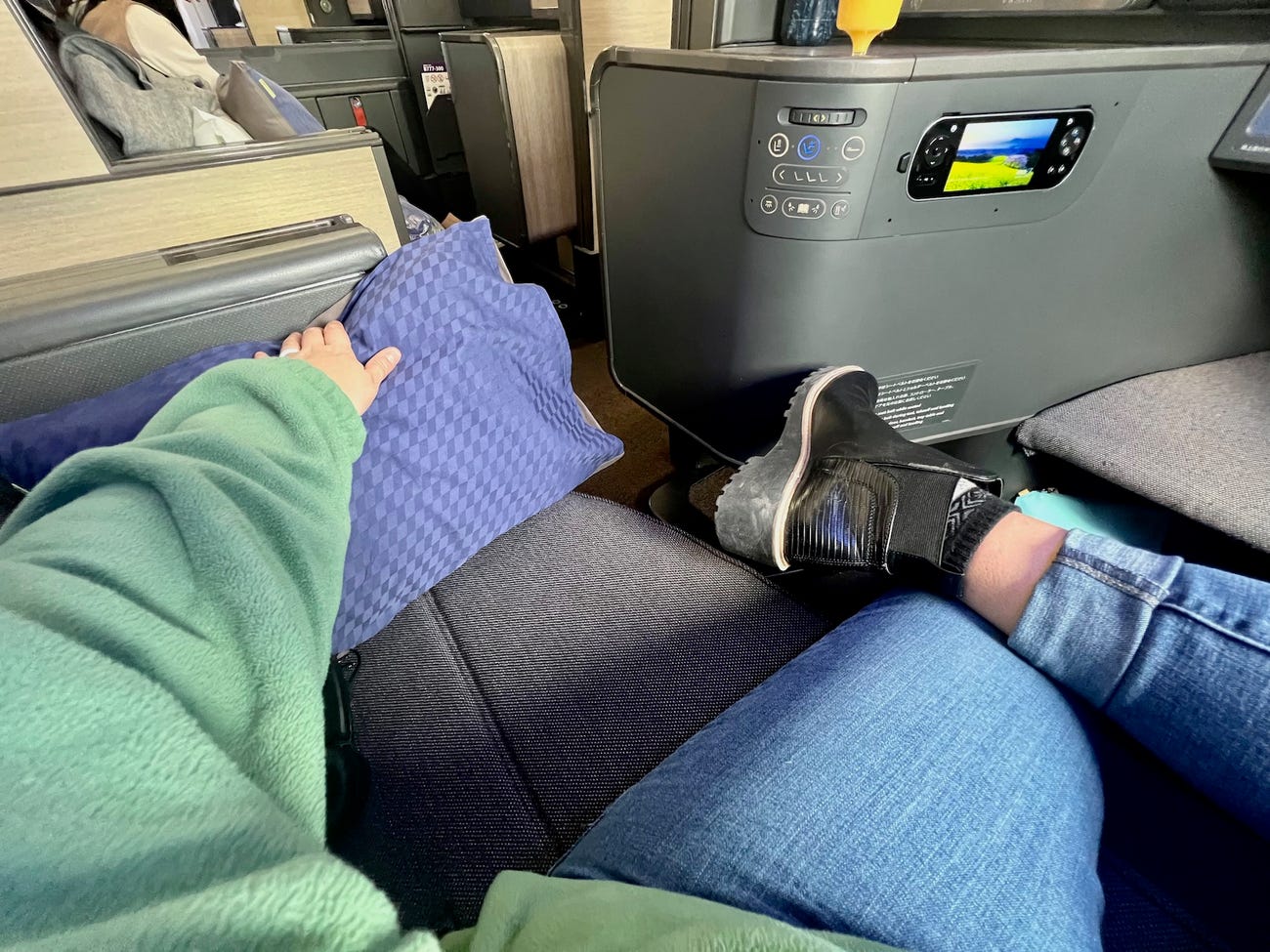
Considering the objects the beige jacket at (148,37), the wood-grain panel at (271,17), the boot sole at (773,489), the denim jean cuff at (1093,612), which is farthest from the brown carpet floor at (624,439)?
the wood-grain panel at (271,17)

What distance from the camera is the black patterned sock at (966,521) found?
540 millimetres

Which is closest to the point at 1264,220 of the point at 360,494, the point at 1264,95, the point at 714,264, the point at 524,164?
the point at 1264,95

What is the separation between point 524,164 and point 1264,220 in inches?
57.7

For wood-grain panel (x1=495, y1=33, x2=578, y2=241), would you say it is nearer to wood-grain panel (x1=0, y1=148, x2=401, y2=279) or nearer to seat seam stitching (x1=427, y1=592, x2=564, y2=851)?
wood-grain panel (x1=0, y1=148, x2=401, y2=279)

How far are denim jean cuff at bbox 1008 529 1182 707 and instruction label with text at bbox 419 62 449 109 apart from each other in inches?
93.3

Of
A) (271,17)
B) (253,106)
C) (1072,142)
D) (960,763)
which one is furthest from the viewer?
(271,17)

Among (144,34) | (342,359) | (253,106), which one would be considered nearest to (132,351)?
(342,359)

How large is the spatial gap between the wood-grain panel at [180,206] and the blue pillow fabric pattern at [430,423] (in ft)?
1.17

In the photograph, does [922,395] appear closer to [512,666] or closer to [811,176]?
[811,176]

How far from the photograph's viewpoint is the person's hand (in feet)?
1.66

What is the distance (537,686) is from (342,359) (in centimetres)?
34

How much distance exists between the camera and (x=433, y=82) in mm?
2053

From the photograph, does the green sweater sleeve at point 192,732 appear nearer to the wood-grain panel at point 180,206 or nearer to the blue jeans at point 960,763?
the blue jeans at point 960,763

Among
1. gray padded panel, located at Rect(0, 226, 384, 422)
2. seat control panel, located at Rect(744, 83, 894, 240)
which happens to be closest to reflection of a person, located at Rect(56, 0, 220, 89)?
gray padded panel, located at Rect(0, 226, 384, 422)
